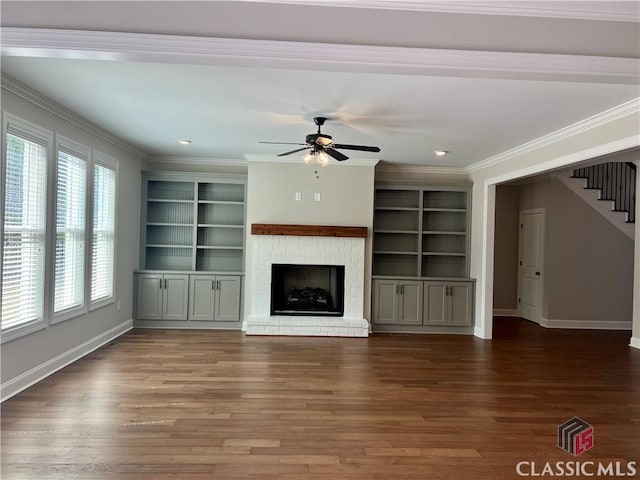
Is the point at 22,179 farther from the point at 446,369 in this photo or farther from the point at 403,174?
the point at 403,174

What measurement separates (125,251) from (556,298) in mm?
6926

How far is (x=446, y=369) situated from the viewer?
14.8ft

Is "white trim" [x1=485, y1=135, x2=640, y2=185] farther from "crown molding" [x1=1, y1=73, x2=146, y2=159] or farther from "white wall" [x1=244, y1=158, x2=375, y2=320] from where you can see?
"crown molding" [x1=1, y1=73, x2=146, y2=159]

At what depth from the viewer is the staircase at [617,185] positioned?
6.74 m

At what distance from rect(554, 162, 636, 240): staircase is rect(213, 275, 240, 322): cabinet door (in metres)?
5.66

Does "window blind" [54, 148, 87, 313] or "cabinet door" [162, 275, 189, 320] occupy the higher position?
"window blind" [54, 148, 87, 313]

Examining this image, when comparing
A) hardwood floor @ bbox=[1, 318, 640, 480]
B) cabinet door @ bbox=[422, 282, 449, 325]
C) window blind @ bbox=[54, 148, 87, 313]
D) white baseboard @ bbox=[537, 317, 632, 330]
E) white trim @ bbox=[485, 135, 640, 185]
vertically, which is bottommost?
hardwood floor @ bbox=[1, 318, 640, 480]

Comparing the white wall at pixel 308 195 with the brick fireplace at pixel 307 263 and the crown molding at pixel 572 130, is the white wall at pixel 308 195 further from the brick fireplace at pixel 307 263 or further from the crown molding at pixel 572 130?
the crown molding at pixel 572 130

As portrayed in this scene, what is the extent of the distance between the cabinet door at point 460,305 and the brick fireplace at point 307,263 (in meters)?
1.41

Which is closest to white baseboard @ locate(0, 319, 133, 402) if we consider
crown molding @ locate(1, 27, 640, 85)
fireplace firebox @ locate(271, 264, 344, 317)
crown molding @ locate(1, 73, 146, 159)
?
fireplace firebox @ locate(271, 264, 344, 317)

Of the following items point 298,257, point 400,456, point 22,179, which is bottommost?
point 400,456

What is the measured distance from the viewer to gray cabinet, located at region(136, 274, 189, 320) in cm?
606

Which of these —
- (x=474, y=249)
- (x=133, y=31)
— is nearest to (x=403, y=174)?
(x=474, y=249)

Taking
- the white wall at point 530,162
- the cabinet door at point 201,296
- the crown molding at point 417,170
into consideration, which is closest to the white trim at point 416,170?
the crown molding at point 417,170
